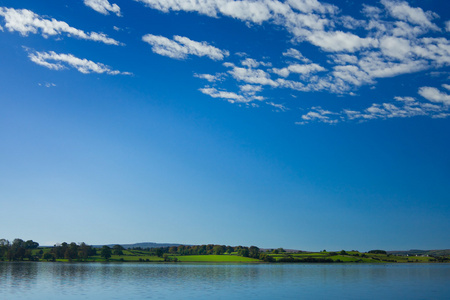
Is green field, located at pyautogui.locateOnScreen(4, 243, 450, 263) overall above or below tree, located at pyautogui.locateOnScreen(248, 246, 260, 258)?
below

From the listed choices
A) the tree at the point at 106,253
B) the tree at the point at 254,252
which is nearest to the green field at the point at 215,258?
the tree at the point at 254,252

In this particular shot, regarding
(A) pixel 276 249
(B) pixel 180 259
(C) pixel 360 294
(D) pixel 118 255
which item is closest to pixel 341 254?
(A) pixel 276 249

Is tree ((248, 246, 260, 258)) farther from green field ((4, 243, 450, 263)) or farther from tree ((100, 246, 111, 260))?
tree ((100, 246, 111, 260))

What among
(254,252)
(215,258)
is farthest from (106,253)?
(254,252)

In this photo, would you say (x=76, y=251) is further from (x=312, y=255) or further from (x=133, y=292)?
(x=133, y=292)

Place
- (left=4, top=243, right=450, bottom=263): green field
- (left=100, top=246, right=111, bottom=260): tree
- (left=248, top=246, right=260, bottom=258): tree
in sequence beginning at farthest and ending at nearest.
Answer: (left=248, top=246, right=260, bottom=258): tree
(left=4, top=243, right=450, bottom=263): green field
(left=100, top=246, right=111, bottom=260): tree

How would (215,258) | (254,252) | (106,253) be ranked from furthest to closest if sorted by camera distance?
(254,252) → (215,258) → (106,253)

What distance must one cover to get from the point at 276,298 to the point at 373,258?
15713cm

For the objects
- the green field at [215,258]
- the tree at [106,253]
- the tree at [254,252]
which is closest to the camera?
the tree at [106,253]

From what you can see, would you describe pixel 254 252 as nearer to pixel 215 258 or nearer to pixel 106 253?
pixel 215 258

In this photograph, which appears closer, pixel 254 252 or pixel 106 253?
pixel 106 253

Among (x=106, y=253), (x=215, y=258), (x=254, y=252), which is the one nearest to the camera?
(x=106, y=253)

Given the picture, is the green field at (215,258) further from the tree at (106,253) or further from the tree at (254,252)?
the tree at (106,253)

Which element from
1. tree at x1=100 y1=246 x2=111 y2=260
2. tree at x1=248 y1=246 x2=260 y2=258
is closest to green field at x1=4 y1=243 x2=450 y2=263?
tree at x1=248 y1=246 x2=260 y2=258
